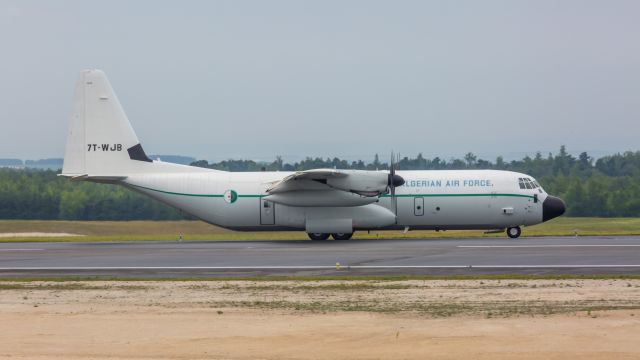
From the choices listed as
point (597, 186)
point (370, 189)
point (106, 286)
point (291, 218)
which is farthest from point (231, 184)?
point (597, 186)

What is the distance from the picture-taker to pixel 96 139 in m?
45.4

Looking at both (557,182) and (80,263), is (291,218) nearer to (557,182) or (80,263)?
(80,263)

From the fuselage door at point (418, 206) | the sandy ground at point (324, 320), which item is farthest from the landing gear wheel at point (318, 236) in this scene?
the sandy ground at point (324, 320)

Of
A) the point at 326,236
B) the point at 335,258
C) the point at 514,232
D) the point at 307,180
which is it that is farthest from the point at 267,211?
the point at 514,232

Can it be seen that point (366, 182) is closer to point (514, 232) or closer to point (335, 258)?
point (514, 232)

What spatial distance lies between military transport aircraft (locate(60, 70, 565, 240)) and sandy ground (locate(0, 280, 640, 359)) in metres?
16.5

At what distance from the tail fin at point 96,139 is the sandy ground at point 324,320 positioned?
756 inches

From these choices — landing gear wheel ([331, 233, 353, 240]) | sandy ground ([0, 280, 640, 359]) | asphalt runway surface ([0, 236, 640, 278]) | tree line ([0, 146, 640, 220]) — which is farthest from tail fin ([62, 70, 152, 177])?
tree line ([0, 146, 640, 220])

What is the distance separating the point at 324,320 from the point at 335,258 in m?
14.1

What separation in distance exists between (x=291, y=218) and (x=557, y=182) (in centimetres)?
6952

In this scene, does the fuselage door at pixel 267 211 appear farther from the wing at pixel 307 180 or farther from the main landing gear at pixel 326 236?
the main landing gear at pixel 326 236

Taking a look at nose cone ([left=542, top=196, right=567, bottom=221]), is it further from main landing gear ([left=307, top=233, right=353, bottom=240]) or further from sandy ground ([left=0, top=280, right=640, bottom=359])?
sandy ground ([left=0, top=280, right=640, bottom=359])

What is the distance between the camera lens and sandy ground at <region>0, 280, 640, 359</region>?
52.1 ft

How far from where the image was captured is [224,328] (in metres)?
18.4
